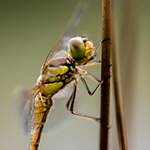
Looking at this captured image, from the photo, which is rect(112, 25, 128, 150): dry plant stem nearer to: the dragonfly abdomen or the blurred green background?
the blurred green background

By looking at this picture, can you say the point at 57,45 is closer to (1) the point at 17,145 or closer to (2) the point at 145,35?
(2) the point at 145,35

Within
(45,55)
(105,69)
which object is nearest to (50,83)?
(105,69)

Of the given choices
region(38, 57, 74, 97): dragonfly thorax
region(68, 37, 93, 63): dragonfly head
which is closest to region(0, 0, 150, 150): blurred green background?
region(68, 37, 93, 63): dragonfly head

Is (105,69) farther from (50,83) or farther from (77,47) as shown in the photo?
(50,83)

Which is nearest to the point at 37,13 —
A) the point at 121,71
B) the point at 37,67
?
the point at 37,67

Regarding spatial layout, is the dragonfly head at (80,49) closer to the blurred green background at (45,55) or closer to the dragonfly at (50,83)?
the dragonfly at (50,83)

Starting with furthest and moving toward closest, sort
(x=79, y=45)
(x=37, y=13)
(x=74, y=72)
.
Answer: (x=37, y=13), (x=74, y=72), (x=79, y=45)
